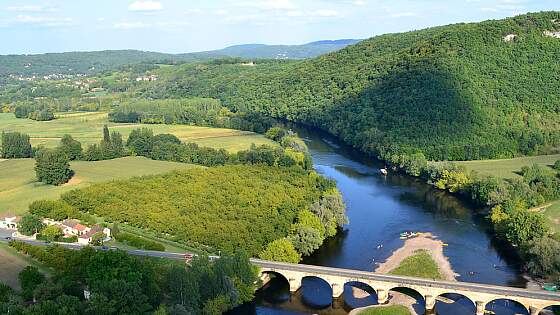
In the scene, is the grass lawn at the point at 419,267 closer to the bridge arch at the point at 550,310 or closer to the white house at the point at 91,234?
the bridge arch at the point at 550,310

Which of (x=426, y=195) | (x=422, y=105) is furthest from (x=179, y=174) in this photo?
(x=422, y=105)

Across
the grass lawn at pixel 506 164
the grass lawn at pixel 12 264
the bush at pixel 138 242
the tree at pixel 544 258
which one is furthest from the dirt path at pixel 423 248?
the grass lawn at pixel 12 264

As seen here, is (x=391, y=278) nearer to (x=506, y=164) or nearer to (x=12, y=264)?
(x=12, y=264)

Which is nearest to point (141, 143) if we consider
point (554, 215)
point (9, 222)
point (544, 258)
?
point (9, 222)

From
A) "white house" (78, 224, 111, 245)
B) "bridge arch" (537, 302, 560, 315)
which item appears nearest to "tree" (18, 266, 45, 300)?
"white house" (78, 224, 111, 245)

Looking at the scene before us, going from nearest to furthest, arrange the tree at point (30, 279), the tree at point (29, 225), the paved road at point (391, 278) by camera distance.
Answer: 1. the tree at point (30, 279)
2. the paved road at point (391, 278)
3. the tree at point (29, 225)

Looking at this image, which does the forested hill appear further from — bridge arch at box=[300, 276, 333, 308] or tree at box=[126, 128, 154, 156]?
bridge arch at box=[300, 276, 333, 308]
